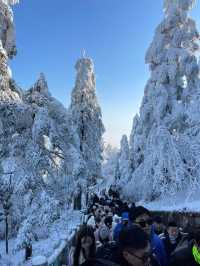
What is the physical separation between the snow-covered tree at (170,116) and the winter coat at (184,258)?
1302 cm

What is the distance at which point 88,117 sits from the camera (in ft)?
124

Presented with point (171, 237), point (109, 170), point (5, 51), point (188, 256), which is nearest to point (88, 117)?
point (5, 51)

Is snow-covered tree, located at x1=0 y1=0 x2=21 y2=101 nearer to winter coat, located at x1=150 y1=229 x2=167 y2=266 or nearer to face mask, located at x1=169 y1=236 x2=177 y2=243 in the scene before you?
face mask, located at x1=169 y1=236 x2=177 y2=243

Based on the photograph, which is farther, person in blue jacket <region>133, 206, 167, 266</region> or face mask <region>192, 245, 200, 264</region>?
person in blue jacket <region>133, 206, 167, 266</region>

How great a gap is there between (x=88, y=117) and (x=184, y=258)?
34.1 metres

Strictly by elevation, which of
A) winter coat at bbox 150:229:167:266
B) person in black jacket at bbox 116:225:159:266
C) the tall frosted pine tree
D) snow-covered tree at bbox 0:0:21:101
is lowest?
winter coat at bbox 150:229:167:266

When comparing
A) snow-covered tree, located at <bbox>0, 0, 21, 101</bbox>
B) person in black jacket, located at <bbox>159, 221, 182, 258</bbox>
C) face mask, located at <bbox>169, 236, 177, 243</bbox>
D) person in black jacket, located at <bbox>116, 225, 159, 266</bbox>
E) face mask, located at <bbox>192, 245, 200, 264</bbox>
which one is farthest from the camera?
snow-covered tree, located at <bbox>0, 0, 21, 101</bbox>

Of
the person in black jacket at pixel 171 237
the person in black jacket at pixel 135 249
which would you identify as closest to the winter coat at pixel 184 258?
the person in black jacket at pixel 135 249

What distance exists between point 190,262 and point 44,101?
31.5 feet

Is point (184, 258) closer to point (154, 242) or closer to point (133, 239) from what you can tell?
point (154, 242)

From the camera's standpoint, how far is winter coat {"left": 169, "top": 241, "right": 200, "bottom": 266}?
3830mm

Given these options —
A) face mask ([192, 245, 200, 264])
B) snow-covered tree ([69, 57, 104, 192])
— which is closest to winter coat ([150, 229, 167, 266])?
face mask ([192, 245, 200, 264])

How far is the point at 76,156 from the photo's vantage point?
1352cm

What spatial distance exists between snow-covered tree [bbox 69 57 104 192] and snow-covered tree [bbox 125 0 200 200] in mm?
7691
